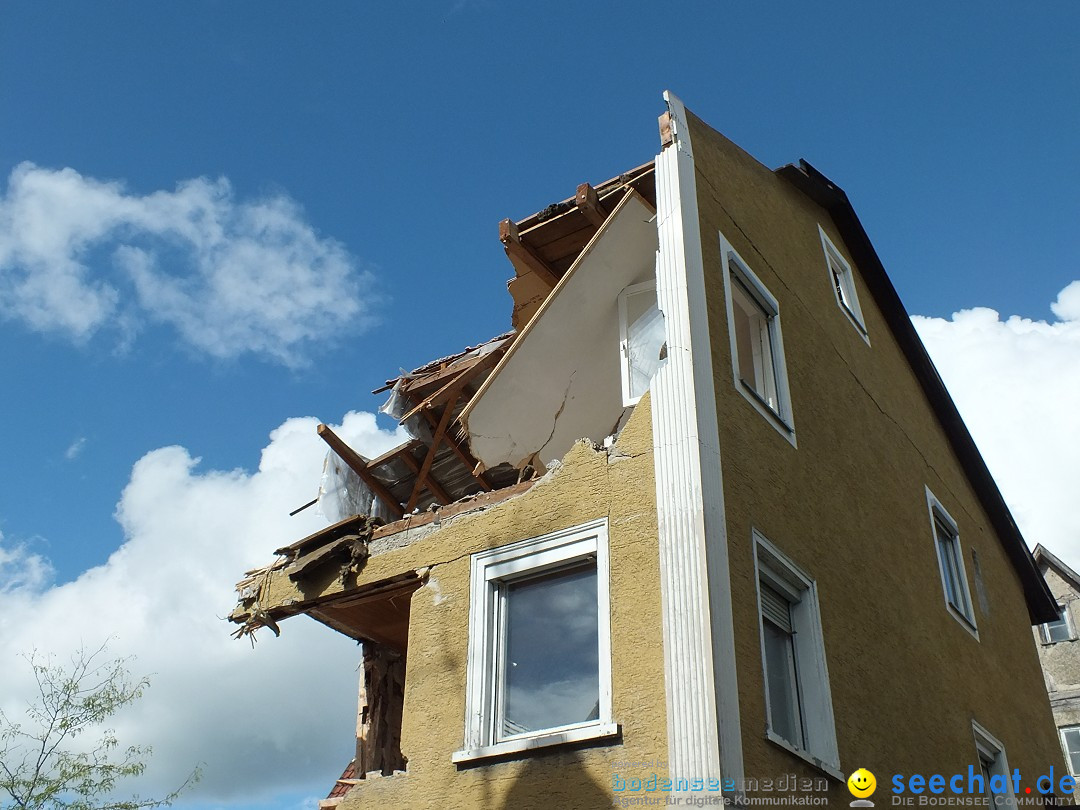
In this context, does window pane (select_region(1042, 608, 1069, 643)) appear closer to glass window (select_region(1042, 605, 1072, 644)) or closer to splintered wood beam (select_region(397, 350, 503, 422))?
glass window (select_region(1042, 605, 1072, 644))

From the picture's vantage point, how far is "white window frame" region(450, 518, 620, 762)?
25.0 ft

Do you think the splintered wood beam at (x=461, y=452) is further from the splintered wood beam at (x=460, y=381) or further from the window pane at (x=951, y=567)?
the window pane at (x=951, y=567)

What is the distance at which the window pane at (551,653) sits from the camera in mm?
8023

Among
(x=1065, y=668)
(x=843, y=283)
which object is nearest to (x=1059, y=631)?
(x=1065, y=668)

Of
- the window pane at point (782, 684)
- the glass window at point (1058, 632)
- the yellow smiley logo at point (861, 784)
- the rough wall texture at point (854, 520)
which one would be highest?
the glass window at point (1058, 632)

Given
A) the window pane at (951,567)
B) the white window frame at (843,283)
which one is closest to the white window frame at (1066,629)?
the window pane at (951,567)

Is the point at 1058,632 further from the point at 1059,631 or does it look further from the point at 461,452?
the point at 461,452

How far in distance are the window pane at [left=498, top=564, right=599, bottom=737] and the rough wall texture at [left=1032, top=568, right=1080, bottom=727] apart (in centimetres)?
2020

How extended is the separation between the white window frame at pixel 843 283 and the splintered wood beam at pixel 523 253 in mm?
3783

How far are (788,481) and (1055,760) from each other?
323 inches

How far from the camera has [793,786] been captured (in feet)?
24.5

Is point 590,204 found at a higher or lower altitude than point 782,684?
higher

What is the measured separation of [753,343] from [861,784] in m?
4.34

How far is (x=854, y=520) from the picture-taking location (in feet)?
34.6
